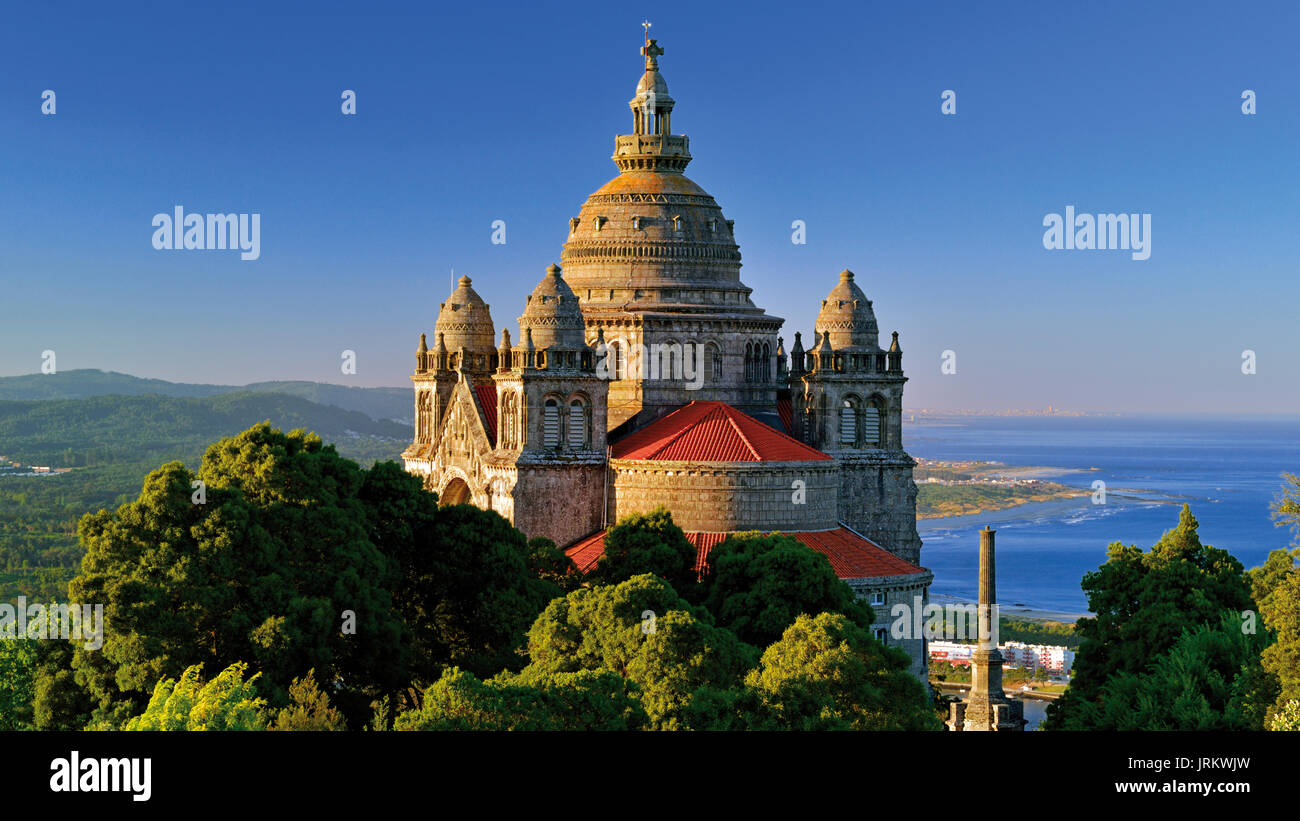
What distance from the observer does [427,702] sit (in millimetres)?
36406

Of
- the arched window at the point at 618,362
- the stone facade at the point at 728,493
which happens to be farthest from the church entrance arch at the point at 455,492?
the stone facade at the point at 728,493

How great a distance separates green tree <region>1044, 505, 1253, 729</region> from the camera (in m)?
56.2

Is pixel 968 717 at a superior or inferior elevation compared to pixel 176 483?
inferior

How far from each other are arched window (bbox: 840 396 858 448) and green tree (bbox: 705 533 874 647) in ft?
58.6

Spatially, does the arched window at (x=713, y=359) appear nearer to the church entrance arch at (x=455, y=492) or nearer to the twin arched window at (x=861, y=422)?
the twin arched window at (x=861, y=422)

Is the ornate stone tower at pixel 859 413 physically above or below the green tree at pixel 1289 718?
above

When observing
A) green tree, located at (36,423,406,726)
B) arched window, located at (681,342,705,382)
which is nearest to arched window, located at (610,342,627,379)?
arched window, located at (681,342,705,382)

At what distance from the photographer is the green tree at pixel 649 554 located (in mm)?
57000

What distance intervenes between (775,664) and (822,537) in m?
23.5

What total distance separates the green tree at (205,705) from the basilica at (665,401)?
24.9 meters

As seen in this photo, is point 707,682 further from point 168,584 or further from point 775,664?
point 168,584

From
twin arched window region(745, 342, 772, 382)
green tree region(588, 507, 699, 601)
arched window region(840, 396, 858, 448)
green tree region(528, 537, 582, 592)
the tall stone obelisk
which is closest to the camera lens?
green tree region(588, 507, 699, 601)

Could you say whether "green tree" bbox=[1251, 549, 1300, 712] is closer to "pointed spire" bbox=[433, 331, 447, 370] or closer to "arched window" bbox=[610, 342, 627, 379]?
"arched window" bbox=[610, 342, 627, 379]
